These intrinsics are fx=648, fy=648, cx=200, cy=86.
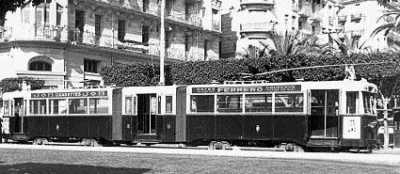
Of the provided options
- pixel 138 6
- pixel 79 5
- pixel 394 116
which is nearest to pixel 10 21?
pixel 79 5

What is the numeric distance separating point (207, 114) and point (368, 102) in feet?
23.1

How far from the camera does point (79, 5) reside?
1962 inches

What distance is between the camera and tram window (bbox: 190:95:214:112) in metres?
29.1

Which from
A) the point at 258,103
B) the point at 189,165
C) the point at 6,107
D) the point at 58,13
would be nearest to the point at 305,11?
the point at 58,13

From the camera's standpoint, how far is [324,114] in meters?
26.8

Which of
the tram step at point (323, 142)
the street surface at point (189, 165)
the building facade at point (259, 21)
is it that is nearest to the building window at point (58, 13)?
the building facade at point (259, 21)

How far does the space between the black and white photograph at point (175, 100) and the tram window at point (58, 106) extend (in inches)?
2.4

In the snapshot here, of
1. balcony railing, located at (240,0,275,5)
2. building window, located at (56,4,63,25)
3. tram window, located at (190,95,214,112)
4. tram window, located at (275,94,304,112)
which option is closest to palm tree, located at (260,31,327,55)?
balcony railing, located at (240,0,275,5)

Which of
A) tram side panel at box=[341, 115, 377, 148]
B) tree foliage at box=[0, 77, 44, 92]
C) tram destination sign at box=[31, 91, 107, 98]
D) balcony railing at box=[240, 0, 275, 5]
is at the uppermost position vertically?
balcony railing at box=[240, 0, 275, 5]

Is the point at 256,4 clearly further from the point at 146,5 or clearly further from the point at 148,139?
the point at 148,139

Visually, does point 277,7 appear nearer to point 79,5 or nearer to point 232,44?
point 232,44

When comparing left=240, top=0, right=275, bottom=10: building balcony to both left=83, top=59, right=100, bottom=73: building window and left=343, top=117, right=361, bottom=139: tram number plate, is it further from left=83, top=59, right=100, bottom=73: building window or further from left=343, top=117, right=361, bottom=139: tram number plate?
left=343, top=117, right=361, bottom=139: tram number plate

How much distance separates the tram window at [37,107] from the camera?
33.6 metres

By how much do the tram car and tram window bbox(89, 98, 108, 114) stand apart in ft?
0.16
